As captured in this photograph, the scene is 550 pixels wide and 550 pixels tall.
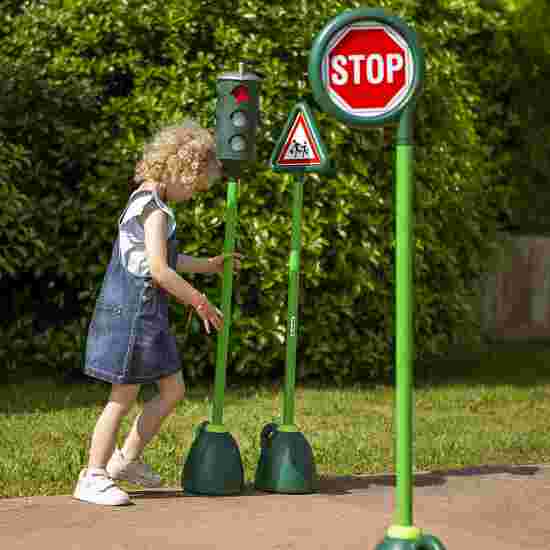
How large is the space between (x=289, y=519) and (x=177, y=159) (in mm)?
1674

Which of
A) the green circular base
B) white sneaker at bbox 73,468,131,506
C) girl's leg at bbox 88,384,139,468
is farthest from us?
girl's leg at bbox 88,384,139,468

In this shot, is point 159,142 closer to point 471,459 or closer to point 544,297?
point 471,459

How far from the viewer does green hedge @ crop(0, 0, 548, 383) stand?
9773 millimetres

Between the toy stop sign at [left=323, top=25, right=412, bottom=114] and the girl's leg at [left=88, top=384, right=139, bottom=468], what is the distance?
214 centimetres

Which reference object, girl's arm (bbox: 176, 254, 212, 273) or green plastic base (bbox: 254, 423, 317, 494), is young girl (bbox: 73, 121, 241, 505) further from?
green plastic base (bbox: 254, 423, 317, 494)

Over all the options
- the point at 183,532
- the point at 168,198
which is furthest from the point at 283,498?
the point at 168,198

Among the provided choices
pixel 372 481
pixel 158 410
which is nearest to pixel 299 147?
pixel 158 410

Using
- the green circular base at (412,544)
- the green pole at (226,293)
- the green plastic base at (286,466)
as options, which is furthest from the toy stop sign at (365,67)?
the green plastic base at (286,466)

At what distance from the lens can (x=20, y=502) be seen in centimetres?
595

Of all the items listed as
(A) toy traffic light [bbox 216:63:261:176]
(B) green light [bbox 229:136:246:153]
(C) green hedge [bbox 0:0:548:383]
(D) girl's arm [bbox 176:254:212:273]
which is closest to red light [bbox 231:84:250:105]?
(A) toy traffic light [bbox 216:63:261:176]

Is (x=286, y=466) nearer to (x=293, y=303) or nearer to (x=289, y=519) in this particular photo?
(x=289, y=519)

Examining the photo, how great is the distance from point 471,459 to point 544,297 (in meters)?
7.10

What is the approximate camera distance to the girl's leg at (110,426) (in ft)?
19.6

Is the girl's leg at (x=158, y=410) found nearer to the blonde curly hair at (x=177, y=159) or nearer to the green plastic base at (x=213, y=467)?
the green plastic base at (x=213, y=467)
